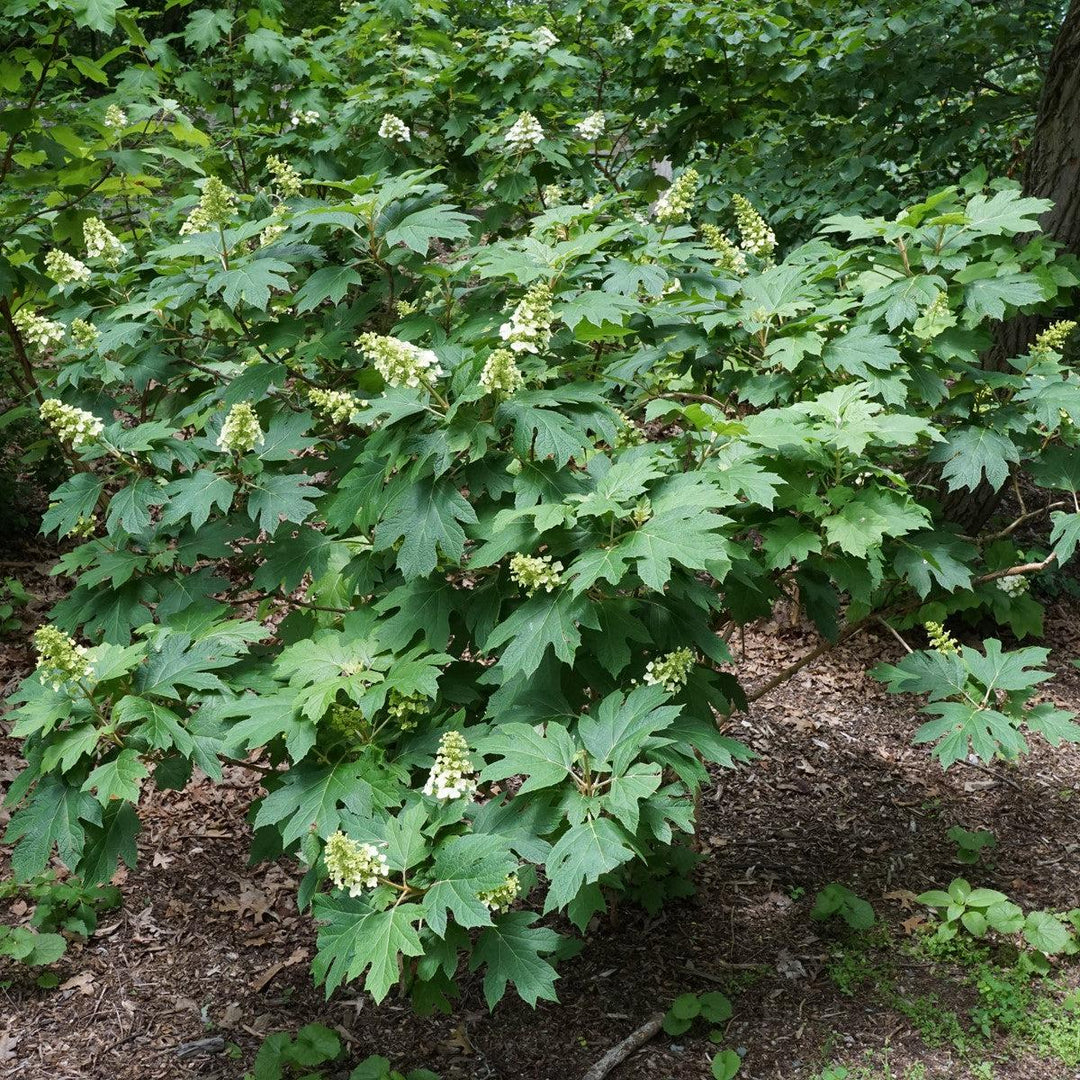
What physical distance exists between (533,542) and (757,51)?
4671mm

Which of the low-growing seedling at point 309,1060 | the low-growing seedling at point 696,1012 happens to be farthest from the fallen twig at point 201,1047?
the low-growing seedling at point 696,1012

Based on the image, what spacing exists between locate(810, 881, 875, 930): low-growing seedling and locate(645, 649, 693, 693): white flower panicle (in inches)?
70.5


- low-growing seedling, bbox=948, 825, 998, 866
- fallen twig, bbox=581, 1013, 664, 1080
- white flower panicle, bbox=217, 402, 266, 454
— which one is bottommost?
low-growing seedling, bbox=948, 825, 998, 866

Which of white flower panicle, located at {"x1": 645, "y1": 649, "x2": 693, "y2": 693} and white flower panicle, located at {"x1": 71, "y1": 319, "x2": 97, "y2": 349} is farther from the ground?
white flower panicle, located at {"x1": 71, "y1": 319, "x2": 97, "y2": 349}

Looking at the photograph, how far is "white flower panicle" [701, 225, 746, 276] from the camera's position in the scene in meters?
3.31

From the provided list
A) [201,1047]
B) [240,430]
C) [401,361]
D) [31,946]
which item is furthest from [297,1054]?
[401,361]

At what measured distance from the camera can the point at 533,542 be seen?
2.40m

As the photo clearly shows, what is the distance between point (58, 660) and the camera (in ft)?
7.84

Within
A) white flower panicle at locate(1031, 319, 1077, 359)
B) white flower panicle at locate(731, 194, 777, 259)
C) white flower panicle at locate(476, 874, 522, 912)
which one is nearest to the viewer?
white flower panicle at locate(476, 874, 522, 912)

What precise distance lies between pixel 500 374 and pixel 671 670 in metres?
0.87

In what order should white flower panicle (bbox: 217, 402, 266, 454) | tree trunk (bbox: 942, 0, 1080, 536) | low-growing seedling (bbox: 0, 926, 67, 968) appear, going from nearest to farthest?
1. white flower panicle (bbox: 217, 402, 266, 454)
2. low-growing seedling (bbox: 0, 926, 67, 968)
3. tree trunk (bbox: 942, 0, 1080, 536)

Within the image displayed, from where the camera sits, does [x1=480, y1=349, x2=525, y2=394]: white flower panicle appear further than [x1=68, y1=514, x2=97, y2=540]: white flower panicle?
No

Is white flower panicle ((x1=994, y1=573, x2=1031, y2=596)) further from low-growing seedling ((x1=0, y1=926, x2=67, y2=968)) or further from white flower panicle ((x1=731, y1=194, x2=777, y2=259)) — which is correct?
low-growing seedling ((x1=0, y1=926, x2=67, y2=968))

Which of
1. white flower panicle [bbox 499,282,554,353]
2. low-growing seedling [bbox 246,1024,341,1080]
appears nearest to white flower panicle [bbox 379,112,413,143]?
white flower panicle [bbox 499,282,554,353]
